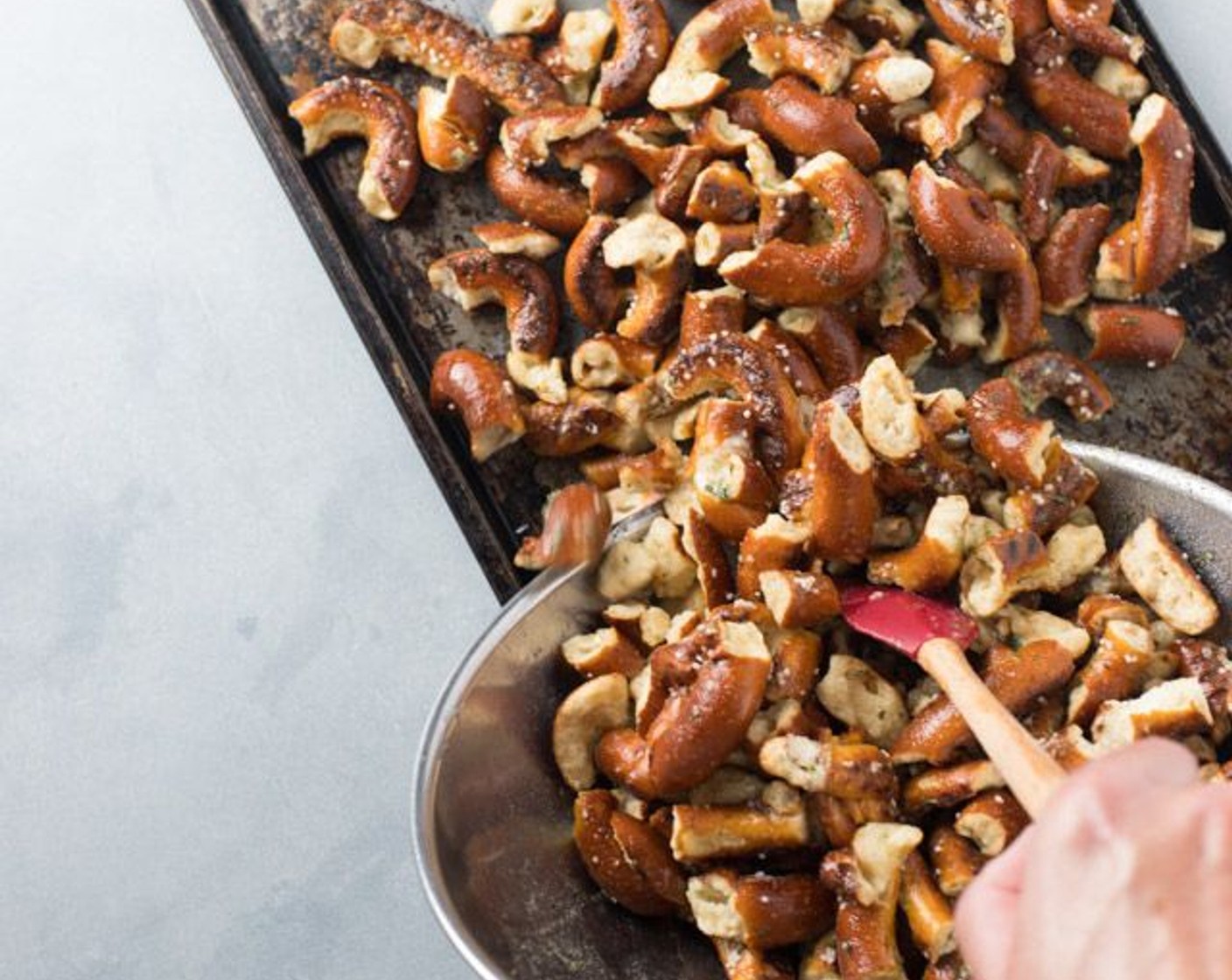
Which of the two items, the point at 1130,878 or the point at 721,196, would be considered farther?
the point at 721,196

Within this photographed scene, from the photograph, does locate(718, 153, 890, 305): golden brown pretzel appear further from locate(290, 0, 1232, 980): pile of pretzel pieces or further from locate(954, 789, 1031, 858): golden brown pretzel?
locate(954, 789, 1031, 858): golden brown pretzel

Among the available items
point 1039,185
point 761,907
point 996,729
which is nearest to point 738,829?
point 761,907

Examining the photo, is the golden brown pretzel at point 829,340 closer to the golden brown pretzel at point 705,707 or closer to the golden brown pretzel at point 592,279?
the golden brown pretzel at point 592,279

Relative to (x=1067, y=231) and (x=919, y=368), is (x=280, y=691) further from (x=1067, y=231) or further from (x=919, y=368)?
(x=1067, y=231)

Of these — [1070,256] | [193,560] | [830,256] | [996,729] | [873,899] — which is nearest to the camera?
[996,729]

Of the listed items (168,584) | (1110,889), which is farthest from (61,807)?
(1110,889)

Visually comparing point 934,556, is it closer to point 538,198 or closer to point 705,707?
point 705,707
